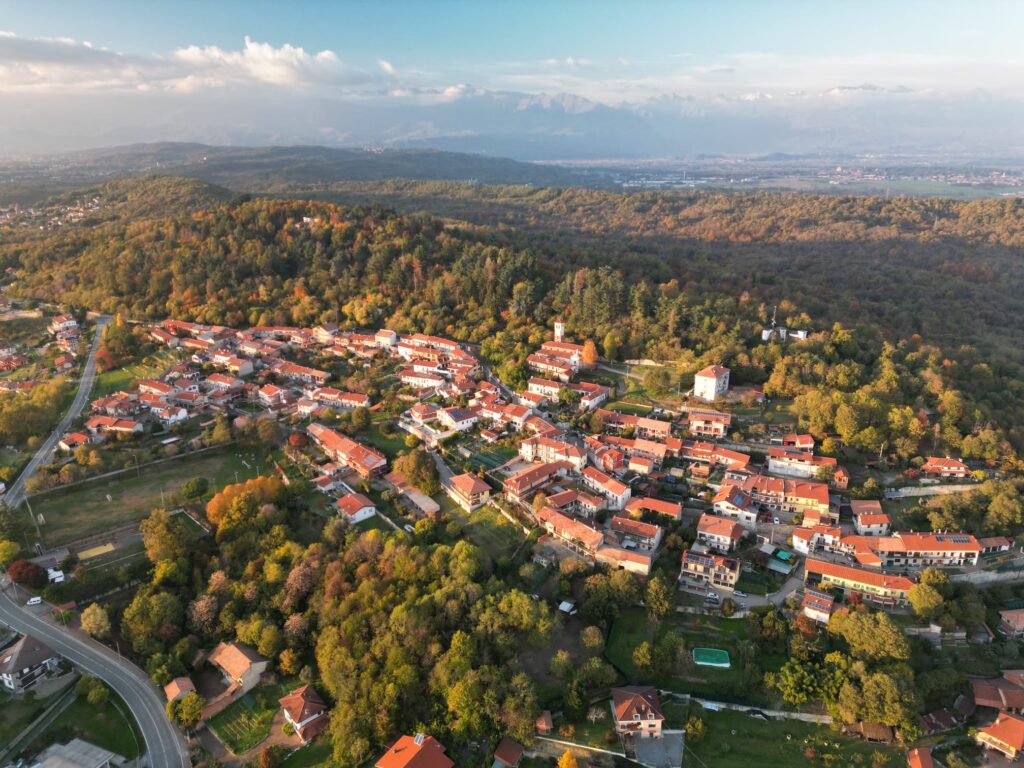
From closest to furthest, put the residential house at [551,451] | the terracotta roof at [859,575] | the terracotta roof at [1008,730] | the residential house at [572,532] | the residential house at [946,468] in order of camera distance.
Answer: the terracotta roof at [1008,730] → the terracotta roof at [859,575] → the residential house at [572,532] → the residential house at [946,468] → the residential house at [551,451]

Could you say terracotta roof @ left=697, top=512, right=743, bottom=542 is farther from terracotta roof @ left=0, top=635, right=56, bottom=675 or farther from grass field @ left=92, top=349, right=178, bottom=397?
grass field @ left=92, top=349, right=178, bottom=397

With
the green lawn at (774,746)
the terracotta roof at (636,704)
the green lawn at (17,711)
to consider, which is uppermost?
the terracotta roof at (636,704)

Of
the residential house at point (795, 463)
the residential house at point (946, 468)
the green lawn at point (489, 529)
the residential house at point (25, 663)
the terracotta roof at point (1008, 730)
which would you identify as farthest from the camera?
the residential house at point (795, 463)

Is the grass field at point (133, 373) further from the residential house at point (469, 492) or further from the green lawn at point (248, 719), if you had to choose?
the green lawn at point (248, 719)

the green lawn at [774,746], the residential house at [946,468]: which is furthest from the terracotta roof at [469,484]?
the residential house at [946,468]

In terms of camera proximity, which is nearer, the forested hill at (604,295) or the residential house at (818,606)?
the residential house at (818,606)

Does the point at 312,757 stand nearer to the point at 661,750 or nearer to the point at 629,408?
the point at 661,750

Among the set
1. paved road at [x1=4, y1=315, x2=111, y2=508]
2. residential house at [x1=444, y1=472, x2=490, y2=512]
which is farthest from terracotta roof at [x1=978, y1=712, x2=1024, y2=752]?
paved road at [x1=4, y1=315, x2=111, y2=508]

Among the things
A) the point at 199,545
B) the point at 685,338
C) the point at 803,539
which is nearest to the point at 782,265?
the point at 685,338
